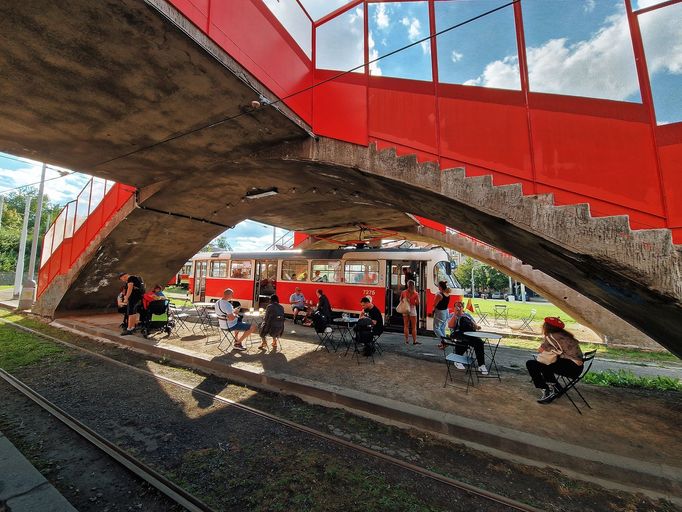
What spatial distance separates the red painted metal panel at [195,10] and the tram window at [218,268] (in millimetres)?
12886

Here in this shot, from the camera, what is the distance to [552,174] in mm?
4402

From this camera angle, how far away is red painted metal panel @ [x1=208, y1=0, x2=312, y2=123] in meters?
4.73

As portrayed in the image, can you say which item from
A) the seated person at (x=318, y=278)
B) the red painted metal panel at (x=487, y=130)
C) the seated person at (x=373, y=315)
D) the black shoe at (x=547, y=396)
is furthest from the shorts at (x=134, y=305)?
the black shoe at (x=547, y=396)

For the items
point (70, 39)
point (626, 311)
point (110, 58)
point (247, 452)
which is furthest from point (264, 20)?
point (626, 311)

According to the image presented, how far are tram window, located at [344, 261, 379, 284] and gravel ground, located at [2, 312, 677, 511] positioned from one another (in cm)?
693

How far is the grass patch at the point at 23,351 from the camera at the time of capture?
638 cm

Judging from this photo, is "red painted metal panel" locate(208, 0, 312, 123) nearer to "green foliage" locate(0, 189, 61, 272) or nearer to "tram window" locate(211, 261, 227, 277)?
"tram window" locate(211, 261, 227, 277)

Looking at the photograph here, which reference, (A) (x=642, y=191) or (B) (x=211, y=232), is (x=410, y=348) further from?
(B) (x=211, y=232)

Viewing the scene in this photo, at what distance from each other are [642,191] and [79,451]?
7.86 metres

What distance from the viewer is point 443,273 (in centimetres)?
1077

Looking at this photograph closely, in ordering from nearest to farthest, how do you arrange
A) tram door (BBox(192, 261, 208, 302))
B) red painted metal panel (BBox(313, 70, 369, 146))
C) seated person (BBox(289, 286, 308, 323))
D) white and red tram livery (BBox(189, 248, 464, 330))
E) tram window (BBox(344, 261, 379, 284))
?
red painted metal panel (BBox(313, 70, 369, 146)) < white and red tram livery (BBox(189, 248, 464, 330)) < tram window (BBox(344, 261, 379, 284)) < seated person (BBox(289, 286, 308, 323)) < tram door (BBox(192, 261, 208, 302))

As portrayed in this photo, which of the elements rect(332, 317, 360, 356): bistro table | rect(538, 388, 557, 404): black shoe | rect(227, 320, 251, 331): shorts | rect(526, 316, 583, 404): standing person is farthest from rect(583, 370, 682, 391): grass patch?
rect(227, 320, 251, 331): shorts

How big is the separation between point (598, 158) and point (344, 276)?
28.9 ft

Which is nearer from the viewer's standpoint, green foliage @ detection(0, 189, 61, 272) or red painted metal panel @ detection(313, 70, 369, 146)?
red painted metal panel @ detection(313, 70, 369, 146)
